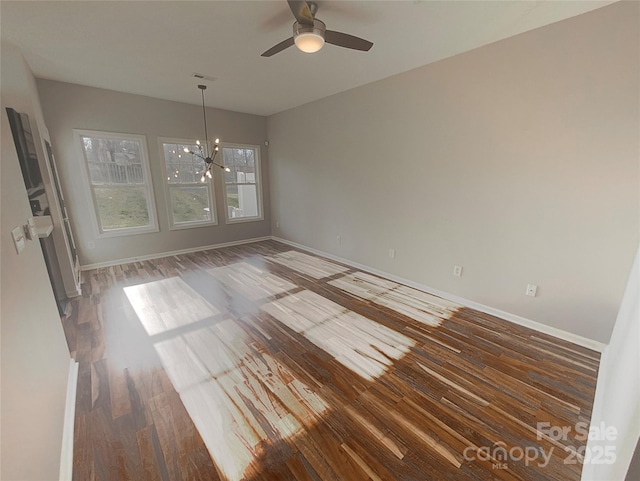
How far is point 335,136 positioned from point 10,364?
4.31m

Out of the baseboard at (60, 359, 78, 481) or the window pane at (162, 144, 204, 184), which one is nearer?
the baseboard at (60, 359, 78, 481)

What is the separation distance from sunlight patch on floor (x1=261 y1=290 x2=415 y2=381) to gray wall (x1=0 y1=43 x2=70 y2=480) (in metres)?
1.69

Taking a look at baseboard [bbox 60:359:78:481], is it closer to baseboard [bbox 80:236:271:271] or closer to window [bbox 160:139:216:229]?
baseboard [bbox 80:236:271:271]

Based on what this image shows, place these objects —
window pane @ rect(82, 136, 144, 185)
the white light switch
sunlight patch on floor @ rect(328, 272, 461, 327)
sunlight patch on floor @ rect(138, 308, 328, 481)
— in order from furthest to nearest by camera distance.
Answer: window pane @ rect(82, 136, 144, 185)
sunlight patch on floor @ rect(328, 272, 461, 327)
sunlight patch on floor @ rect(138, 308, 328, 481)
the white light switch

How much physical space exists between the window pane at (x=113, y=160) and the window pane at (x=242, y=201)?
5.43ft

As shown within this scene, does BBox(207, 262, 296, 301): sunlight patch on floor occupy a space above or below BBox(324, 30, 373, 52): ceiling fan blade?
below

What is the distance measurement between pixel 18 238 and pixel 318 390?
190 cm

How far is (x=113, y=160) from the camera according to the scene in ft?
14.2

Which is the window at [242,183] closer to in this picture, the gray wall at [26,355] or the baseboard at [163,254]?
the baseboard at [163,254]

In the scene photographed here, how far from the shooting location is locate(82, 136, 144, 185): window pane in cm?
414

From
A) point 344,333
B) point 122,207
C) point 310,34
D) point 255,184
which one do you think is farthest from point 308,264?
point 122,207

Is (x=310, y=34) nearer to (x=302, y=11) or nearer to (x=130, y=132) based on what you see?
(x=302, y=11)

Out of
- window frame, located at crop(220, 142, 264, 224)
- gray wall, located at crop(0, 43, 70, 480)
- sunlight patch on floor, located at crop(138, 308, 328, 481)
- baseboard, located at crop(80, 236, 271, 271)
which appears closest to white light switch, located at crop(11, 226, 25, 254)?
gray wall, located at crop(0, 43, 70, 480)

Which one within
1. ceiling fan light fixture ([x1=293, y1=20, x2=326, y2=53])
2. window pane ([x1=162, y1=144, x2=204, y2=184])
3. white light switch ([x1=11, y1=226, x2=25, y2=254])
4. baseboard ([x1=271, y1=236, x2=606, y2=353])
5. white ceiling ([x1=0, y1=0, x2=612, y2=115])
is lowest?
baseboard ([x1=271, y1=236, x2=606, y2=353])
